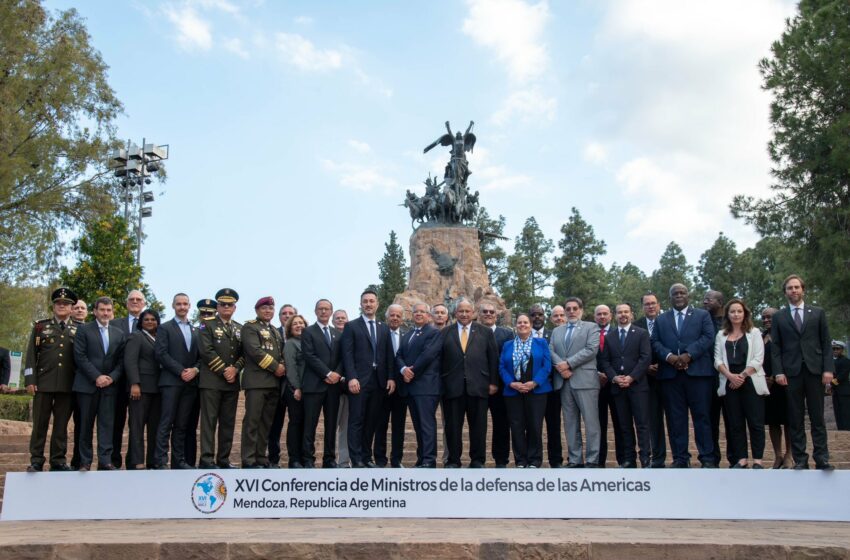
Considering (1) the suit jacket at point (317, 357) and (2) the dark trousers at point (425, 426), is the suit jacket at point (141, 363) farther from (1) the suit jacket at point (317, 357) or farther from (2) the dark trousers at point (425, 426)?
(2) the dark trousers at point (425, 426)

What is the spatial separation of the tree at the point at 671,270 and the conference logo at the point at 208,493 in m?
53.1

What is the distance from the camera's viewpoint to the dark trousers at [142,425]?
6.24 metres

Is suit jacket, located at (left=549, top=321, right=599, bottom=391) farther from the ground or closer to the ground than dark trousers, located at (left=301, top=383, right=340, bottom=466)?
farther from the ground

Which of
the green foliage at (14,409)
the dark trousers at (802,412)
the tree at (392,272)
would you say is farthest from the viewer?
the tree at (392,272)

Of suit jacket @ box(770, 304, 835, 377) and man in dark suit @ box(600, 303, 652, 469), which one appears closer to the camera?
suit jacket @ box(770, 304, 835, 377)

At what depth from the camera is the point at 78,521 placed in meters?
5.25

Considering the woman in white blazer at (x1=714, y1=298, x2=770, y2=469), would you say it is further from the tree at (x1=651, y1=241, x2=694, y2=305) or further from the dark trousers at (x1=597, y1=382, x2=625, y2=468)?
the tree at (x1=651, y1=241, x2=694, y2=305)

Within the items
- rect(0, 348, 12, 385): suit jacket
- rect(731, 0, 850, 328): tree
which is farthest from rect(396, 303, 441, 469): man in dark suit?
rect(731, 0, 850, 328): tree

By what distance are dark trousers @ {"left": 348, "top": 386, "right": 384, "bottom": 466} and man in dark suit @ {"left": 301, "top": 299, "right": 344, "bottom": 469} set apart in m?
0.19

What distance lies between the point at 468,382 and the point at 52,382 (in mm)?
3720

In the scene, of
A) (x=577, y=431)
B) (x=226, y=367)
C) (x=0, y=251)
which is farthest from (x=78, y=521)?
(x=0, y=251)

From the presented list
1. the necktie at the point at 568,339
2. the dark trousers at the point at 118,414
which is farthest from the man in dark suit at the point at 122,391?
the necktie at the point at 568,339

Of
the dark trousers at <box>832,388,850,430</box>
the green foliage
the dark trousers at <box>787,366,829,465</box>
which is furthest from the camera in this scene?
the green foliage

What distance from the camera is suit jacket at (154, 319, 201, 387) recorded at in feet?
20.6
